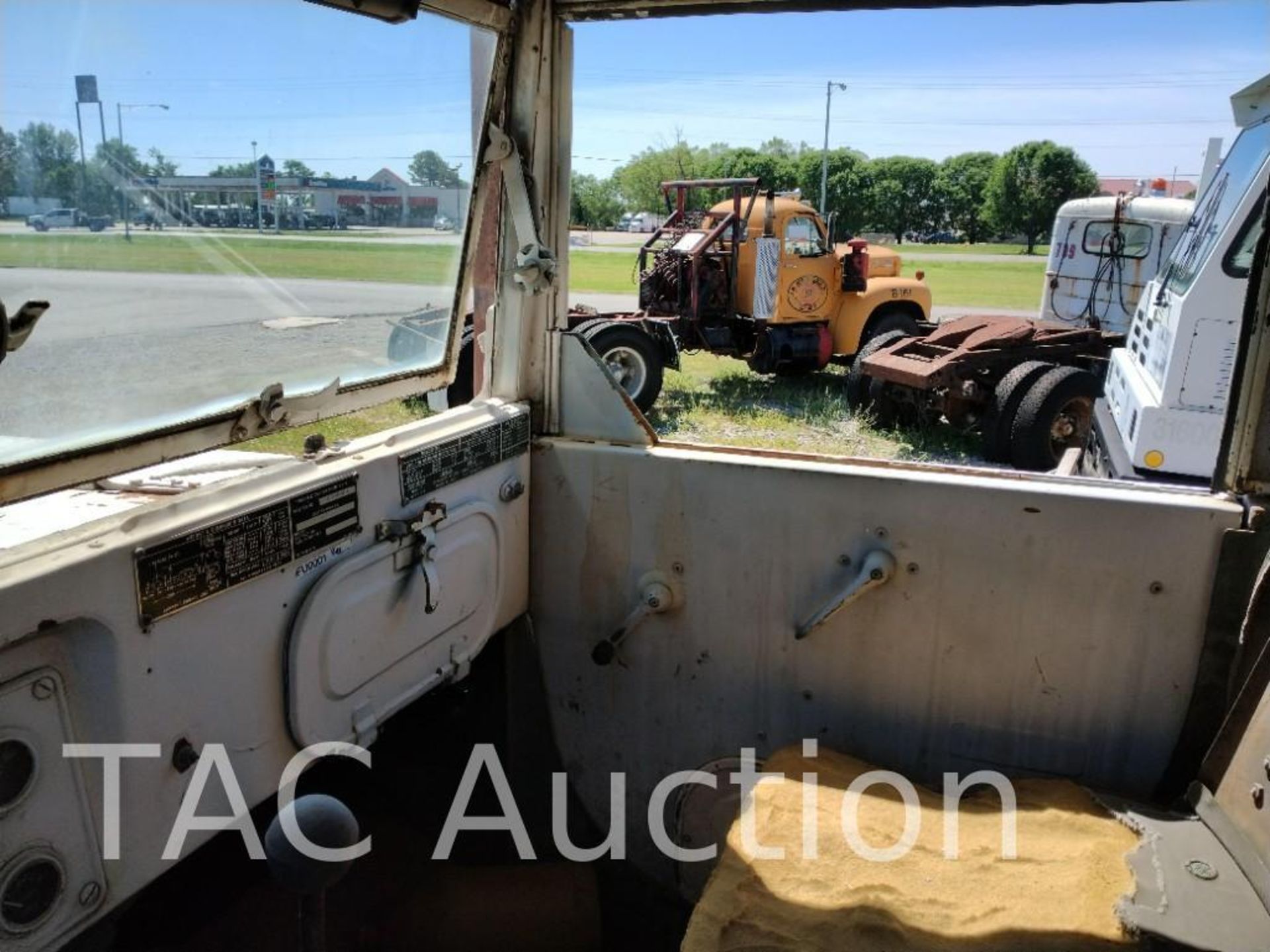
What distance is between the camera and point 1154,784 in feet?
6.10

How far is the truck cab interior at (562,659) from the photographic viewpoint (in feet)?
4.19

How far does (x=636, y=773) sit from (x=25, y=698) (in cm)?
141

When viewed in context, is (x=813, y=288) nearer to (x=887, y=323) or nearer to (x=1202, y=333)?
(x=887, y=323)

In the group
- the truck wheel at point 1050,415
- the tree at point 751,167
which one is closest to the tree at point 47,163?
the truck wheel at point 1050,415

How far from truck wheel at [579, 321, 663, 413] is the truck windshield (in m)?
4.45

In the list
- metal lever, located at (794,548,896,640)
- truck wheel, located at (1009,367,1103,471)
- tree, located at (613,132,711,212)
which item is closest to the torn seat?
metal lever, located at (794,548,896,640)

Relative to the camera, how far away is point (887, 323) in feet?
34.4

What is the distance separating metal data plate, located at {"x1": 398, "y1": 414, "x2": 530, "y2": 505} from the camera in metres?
1.79

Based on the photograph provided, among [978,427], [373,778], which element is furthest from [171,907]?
[978,427]

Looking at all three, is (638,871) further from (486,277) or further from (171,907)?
(486,277)

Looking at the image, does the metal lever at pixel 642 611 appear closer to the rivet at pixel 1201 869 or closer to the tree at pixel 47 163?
the rivet at pixel 1201 869

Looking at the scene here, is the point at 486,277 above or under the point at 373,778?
above

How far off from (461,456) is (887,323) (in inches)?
362

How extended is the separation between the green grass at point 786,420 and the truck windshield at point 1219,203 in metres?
2.12
